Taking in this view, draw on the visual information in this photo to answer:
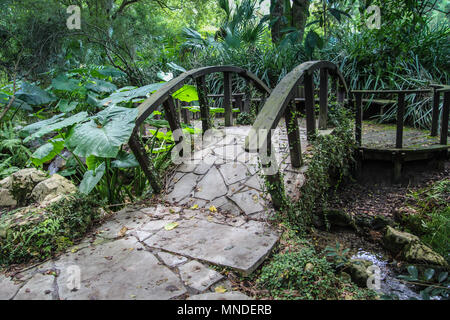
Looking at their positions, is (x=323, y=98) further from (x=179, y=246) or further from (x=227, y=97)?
(x=179, y=246)

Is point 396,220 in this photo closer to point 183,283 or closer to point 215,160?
point 215,160

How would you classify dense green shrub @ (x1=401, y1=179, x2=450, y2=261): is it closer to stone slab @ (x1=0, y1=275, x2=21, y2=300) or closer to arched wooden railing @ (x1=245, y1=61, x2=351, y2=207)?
arched wooden railing @ (x1=245, y1=61, x2=351, y2=207)

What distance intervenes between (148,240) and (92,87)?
242 cm

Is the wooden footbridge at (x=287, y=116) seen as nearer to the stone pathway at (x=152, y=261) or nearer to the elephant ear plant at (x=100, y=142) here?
the elephant ear plant at (x=100, y=142)

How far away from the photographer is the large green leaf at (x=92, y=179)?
2.57 meters

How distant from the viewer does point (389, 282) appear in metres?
2.35

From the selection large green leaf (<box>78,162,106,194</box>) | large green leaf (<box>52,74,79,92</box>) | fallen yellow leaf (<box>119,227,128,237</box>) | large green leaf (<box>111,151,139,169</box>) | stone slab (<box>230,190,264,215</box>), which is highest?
large green leaf (<box>52,74,79,92</box>)

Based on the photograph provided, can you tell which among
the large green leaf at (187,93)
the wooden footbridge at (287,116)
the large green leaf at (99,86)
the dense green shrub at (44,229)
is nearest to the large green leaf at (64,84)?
the large green leaf at (99,86)

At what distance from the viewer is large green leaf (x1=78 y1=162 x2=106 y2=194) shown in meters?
2.57

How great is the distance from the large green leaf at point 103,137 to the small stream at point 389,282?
2066mm

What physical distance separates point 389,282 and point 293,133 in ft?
4.68

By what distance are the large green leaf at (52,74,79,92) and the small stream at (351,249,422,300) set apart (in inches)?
145

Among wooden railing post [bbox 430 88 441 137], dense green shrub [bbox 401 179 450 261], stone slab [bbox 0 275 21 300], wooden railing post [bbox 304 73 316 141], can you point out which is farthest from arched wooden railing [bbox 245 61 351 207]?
wooden railing post [bbox 430 88 441 137]
